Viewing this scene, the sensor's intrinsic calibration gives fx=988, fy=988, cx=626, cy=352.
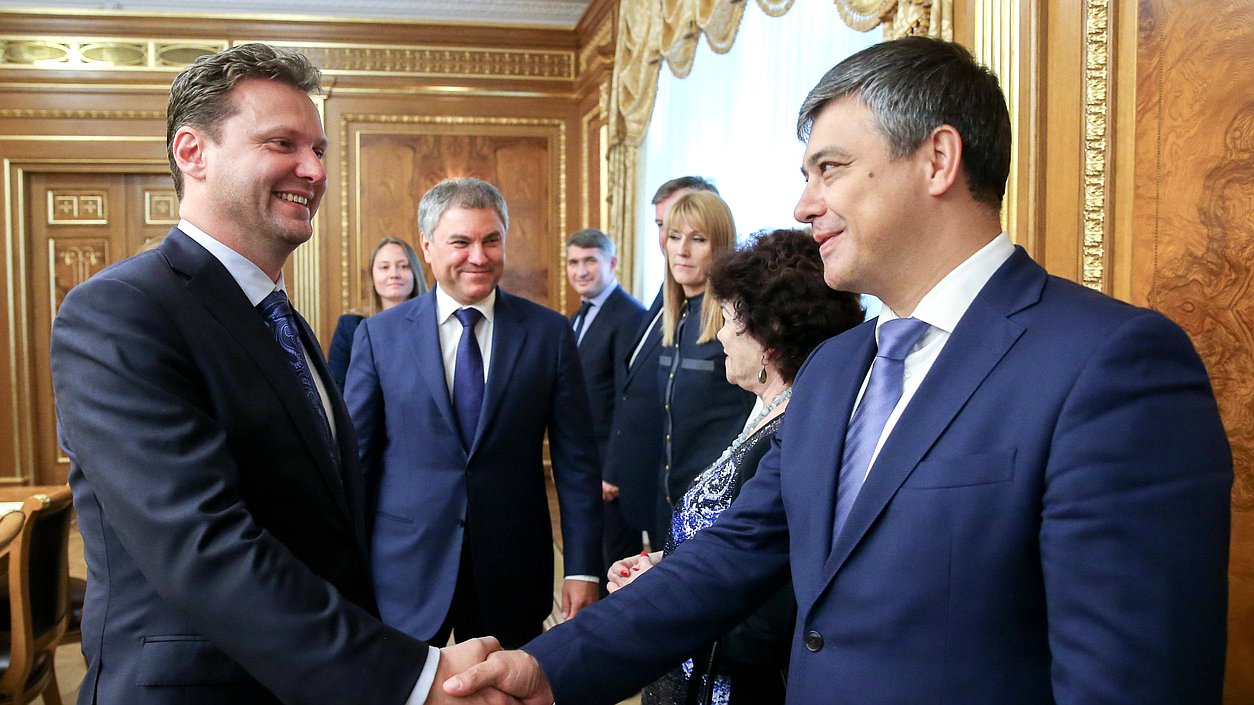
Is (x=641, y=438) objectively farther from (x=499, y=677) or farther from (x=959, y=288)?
(x=959, y=288)

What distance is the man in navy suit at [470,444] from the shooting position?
2.52 m

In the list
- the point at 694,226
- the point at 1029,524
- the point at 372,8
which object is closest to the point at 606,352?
the point at 694,226

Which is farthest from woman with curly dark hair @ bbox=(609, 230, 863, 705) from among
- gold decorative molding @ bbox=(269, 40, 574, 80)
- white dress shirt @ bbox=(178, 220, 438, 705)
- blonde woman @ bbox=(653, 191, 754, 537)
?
gold decorative molding @ bbox=(269, 40, 574, 80)

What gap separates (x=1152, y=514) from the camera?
1.01m

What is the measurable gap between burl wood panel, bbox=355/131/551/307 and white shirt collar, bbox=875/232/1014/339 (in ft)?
22.2

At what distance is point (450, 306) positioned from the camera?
267 cm

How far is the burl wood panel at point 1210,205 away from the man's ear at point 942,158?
0.89 metres

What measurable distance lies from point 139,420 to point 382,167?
23.1 feet

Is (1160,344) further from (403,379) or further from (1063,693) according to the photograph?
(403,379)

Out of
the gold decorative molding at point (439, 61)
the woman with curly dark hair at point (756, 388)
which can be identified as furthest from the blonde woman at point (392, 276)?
the gold decorative molding at point (439, 61)

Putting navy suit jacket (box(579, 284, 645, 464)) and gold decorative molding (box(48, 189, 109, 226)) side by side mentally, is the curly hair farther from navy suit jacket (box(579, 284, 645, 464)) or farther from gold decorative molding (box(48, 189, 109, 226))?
gold decorative molding (box(48, 189, 109, 226))

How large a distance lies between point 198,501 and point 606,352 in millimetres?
3017

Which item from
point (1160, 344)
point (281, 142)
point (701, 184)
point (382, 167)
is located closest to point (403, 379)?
point (281, 142)

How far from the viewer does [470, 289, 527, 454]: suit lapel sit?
100 inches
